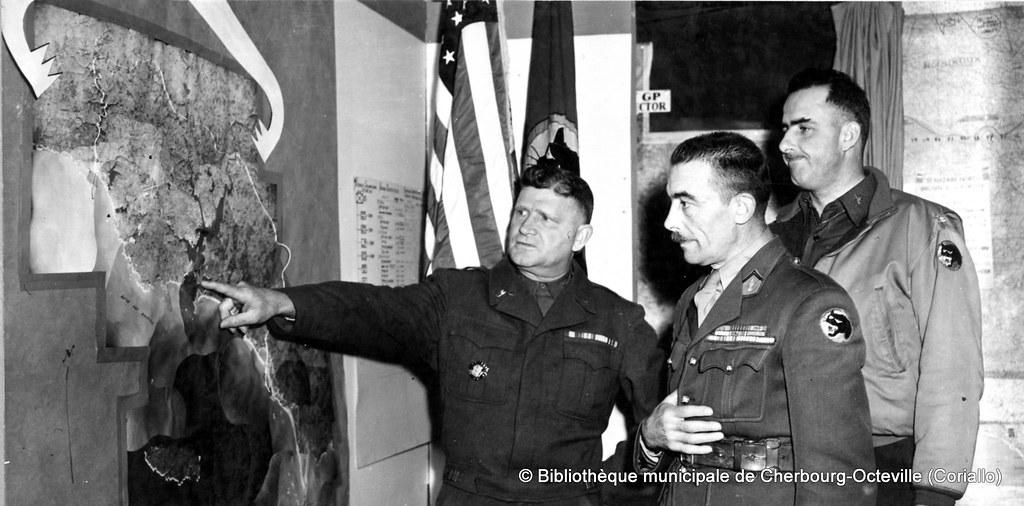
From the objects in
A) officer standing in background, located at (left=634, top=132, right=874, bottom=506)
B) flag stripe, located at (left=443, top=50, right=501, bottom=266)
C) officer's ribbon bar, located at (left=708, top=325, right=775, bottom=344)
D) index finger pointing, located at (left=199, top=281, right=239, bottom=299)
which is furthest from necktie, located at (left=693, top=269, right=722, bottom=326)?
flag stripe, located at (left=443, top=50, right=501, bottom=266)

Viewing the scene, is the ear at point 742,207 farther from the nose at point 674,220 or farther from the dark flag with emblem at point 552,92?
the dark flag with emblem at point 552,92

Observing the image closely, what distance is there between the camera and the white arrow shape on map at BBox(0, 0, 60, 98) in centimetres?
153

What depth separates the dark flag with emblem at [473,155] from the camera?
10.5 feet

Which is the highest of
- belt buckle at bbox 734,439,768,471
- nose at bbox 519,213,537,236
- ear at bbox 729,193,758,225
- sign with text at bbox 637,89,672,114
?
sign with text at bbox 637,89,672,114

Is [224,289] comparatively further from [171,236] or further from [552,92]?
[552,92]

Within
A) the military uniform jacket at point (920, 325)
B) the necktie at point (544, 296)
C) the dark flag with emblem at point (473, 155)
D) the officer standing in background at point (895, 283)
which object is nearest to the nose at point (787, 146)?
the officer standing in background at point (895, 283)

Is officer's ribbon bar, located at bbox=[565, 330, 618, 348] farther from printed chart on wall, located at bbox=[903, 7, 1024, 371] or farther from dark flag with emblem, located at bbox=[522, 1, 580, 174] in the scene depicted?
printed chart on wall, located at bbox=[903, 7, 1024, 371]

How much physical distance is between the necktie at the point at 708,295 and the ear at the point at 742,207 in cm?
16

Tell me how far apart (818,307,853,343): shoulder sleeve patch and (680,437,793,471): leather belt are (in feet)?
0.72

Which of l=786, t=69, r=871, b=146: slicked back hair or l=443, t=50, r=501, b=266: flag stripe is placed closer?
l=786, t=69, r=871, b=146: slicked back hair

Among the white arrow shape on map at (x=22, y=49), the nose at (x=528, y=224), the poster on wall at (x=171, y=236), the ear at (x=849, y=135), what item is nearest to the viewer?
the white arrow shape on map at (x=22, y=49)

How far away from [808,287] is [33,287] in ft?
4.78

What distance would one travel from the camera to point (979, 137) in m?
3.43

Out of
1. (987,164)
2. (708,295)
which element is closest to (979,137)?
(987,164)
